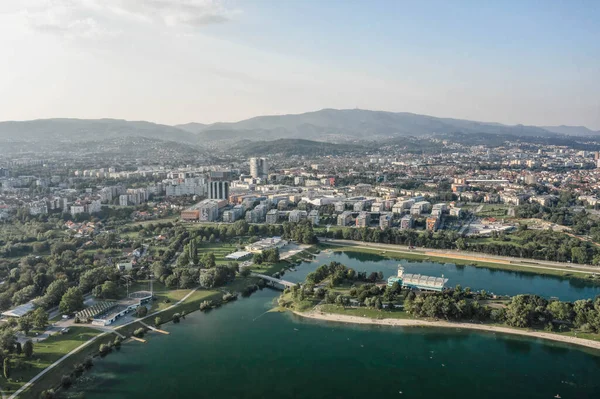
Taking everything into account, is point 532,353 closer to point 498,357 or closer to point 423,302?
point 498,357

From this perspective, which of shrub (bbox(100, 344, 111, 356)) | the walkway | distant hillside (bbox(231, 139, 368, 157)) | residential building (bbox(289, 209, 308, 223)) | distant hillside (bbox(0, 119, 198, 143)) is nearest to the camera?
shrub (bbox(100, 344, 111, 356))

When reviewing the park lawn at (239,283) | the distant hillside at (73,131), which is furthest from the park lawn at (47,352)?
the distant hillside at (73,131)

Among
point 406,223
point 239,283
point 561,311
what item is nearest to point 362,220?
point 406,223

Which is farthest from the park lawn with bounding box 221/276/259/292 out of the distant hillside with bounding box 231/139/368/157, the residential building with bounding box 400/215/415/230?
the distant hillside with bounding box 231/139/368/157

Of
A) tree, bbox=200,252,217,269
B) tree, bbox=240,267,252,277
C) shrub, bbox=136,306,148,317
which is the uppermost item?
tree, bbox=200,252,217,269

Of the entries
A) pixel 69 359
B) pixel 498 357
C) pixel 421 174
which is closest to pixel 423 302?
pixel 498 357

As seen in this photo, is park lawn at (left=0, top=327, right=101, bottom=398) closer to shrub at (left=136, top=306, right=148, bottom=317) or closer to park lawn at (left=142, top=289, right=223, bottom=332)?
shrub at (left=136, top=306, right=148, bottom=317)
